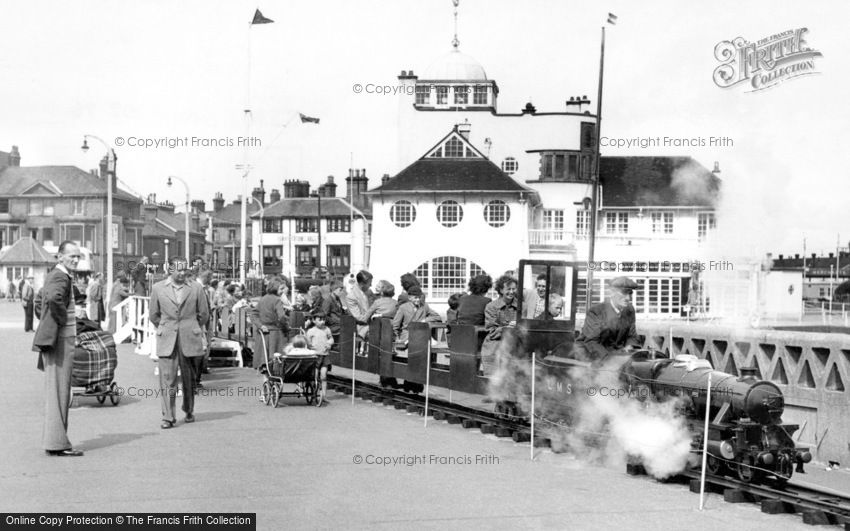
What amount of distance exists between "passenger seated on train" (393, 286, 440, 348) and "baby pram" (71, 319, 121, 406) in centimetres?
454

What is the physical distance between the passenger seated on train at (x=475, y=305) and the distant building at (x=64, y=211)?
88.7 m

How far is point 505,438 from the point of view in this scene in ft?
43.4

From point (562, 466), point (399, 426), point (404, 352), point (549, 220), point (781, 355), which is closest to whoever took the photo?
point (562, 466)

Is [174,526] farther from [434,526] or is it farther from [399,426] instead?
[399,426]

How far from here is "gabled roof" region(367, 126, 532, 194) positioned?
58.2 m

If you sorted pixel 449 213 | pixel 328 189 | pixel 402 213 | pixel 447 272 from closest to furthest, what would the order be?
pixel 447 272 < pixel 449 213 < pixel 402 213 < pixel 328 189

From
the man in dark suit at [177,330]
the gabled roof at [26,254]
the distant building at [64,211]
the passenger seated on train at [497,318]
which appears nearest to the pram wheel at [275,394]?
the man in dark suit at [177,330]

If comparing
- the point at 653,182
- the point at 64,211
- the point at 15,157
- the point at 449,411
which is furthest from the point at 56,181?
the point at 449,411

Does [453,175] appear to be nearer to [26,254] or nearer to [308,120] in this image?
[308,120]

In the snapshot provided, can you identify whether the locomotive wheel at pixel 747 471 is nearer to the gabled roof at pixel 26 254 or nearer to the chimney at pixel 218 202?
the gabled roof at pixel 26 254

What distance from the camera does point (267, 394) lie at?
15.8 m

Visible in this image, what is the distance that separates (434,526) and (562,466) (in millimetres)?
3251

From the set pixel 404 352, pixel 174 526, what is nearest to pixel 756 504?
pixel 174 526

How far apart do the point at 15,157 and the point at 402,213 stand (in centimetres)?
6845
